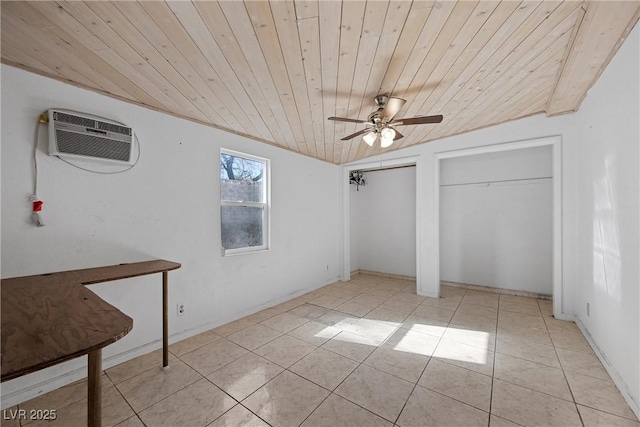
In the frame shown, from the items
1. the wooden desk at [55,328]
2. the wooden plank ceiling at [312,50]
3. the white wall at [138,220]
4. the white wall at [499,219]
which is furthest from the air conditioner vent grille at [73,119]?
the white wall at [499,219]

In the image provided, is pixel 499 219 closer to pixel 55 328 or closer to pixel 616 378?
pixel 616 378

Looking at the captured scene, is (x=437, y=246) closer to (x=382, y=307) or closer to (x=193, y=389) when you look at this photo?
(x=382, y=307)

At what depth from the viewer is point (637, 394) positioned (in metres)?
1.68

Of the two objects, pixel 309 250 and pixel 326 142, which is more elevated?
pixel 326 142

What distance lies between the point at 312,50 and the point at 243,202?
2.25 meters

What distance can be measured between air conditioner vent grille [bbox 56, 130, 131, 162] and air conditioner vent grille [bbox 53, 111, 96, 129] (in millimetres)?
87

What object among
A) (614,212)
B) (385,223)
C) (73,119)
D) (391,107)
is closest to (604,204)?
(614,212)

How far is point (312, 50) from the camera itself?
1.77m

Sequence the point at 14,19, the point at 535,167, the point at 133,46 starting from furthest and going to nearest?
the point at 535,167 → the point at 133,46 → the point at 14,19

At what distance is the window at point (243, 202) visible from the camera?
129 inches

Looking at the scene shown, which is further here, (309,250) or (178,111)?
(309,250)

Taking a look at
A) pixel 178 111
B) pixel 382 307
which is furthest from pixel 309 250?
pixel 178 111

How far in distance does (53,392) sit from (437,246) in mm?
4713

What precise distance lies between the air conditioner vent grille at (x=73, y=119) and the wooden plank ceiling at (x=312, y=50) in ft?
1.00
